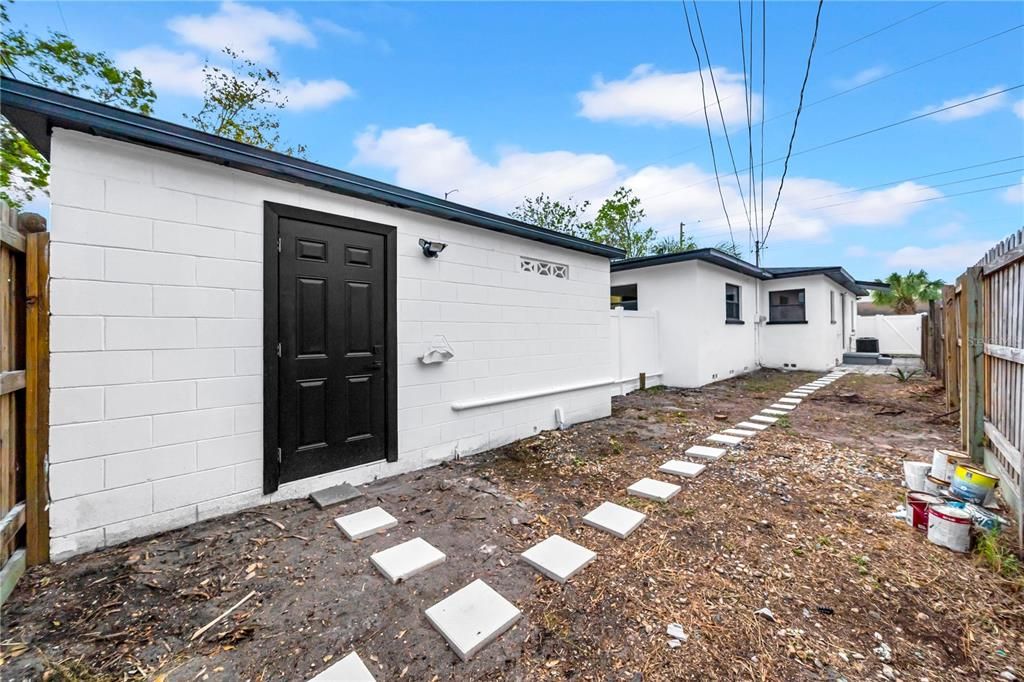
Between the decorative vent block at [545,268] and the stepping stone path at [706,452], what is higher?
the decorative vent block at [545,268]

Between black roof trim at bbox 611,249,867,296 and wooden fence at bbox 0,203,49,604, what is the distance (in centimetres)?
807

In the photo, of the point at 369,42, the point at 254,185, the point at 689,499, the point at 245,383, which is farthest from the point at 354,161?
the point at 689,499

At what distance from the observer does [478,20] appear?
6.02 meters

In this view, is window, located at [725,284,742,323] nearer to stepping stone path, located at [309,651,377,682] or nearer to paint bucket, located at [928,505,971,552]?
paint bucket, located at [928,505,971,552]

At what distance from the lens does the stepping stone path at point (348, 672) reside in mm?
1390

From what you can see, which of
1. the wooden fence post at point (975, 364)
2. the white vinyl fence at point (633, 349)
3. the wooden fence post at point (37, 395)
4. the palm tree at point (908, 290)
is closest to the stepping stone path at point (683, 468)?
the wooden fence post at point (975, 364)

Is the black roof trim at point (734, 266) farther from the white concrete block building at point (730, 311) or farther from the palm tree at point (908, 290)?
the palm tree at point (908, 290)

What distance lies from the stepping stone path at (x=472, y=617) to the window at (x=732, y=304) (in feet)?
29.9

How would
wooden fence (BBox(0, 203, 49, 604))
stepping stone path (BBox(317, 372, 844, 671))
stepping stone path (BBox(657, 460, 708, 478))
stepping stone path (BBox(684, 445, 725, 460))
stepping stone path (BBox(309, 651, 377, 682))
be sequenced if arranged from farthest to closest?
1. stepping stone path (BBox(684, 445, 725, 460))
2. stepping stone path (BBox(657, 460, 708, 478))
3. wooden fence (BBox(0, 203, 49, 604))
4. stepping stone path (BBox(317, 372, 844, 671))
5. stepping stone path (BBox(309, 651, 377, 682))

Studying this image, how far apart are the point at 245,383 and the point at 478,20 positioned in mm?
6391

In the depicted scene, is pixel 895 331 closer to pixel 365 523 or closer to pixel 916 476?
pixel 916 476

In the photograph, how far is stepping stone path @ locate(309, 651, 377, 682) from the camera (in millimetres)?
1390

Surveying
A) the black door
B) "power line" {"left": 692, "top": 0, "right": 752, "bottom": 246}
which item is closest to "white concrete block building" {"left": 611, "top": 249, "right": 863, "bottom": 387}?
"power line" {"left": 692, "top": 0, "right": 752, "bottom": 246}

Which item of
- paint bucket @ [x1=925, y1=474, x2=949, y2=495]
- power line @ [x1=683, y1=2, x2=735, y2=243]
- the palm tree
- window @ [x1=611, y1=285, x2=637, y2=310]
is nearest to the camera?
paint bucket @ [x1=925, y1=474, x2=949, y2=495]
